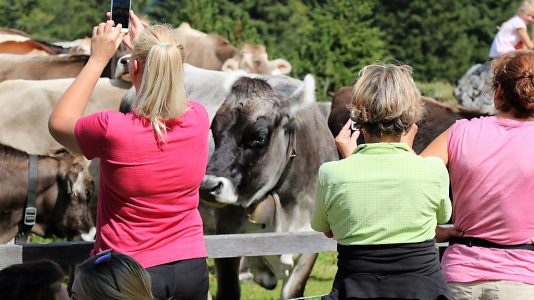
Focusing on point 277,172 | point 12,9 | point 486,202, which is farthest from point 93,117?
point 12,9

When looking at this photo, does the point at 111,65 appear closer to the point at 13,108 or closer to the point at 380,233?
the point at 13,108

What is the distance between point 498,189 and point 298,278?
337cm

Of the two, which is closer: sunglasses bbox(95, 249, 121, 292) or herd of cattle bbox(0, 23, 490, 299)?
sunglasses bbox(95, 249, 121, 292)

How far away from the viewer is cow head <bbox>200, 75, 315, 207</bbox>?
22.3 ft

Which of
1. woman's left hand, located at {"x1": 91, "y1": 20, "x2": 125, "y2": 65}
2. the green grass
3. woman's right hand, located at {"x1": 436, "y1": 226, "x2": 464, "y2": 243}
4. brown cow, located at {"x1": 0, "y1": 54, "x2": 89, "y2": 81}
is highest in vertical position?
woman's left hand, located at {"x1": 91, "y1": 20, "x2": 125, "y2": 65}

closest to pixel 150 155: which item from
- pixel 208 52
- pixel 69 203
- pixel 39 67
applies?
pixel 69 203

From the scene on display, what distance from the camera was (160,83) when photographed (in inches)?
165

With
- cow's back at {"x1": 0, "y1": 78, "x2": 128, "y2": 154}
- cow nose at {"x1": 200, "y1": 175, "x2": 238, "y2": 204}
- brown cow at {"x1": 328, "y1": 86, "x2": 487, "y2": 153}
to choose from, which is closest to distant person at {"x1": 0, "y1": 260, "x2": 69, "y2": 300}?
cow nose at {"x1": 200, "y1": 175, "x2": 238, "y2": 204}

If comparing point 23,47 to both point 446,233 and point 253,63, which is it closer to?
point 253,63

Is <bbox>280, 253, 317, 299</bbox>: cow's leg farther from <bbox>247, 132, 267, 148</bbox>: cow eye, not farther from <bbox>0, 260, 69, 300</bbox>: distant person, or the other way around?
<bbox>0, 260, 69, 300</bbox>: distant person

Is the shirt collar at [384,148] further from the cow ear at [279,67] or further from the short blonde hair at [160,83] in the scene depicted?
the cow ear at [279,67]

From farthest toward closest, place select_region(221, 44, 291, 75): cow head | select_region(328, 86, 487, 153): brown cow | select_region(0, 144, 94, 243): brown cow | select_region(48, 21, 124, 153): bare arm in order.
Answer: select_region(221, 44, 291, 75): cow head → select_region(328, 86, 487, 153): brown cow → select_region(0, 144, 94, 243): brown cow → select_region(48, 21, 124, 153): bare arm

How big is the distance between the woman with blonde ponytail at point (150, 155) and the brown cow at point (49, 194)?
2.11 m

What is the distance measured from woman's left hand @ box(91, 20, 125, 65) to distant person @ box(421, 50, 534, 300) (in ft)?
4.49
